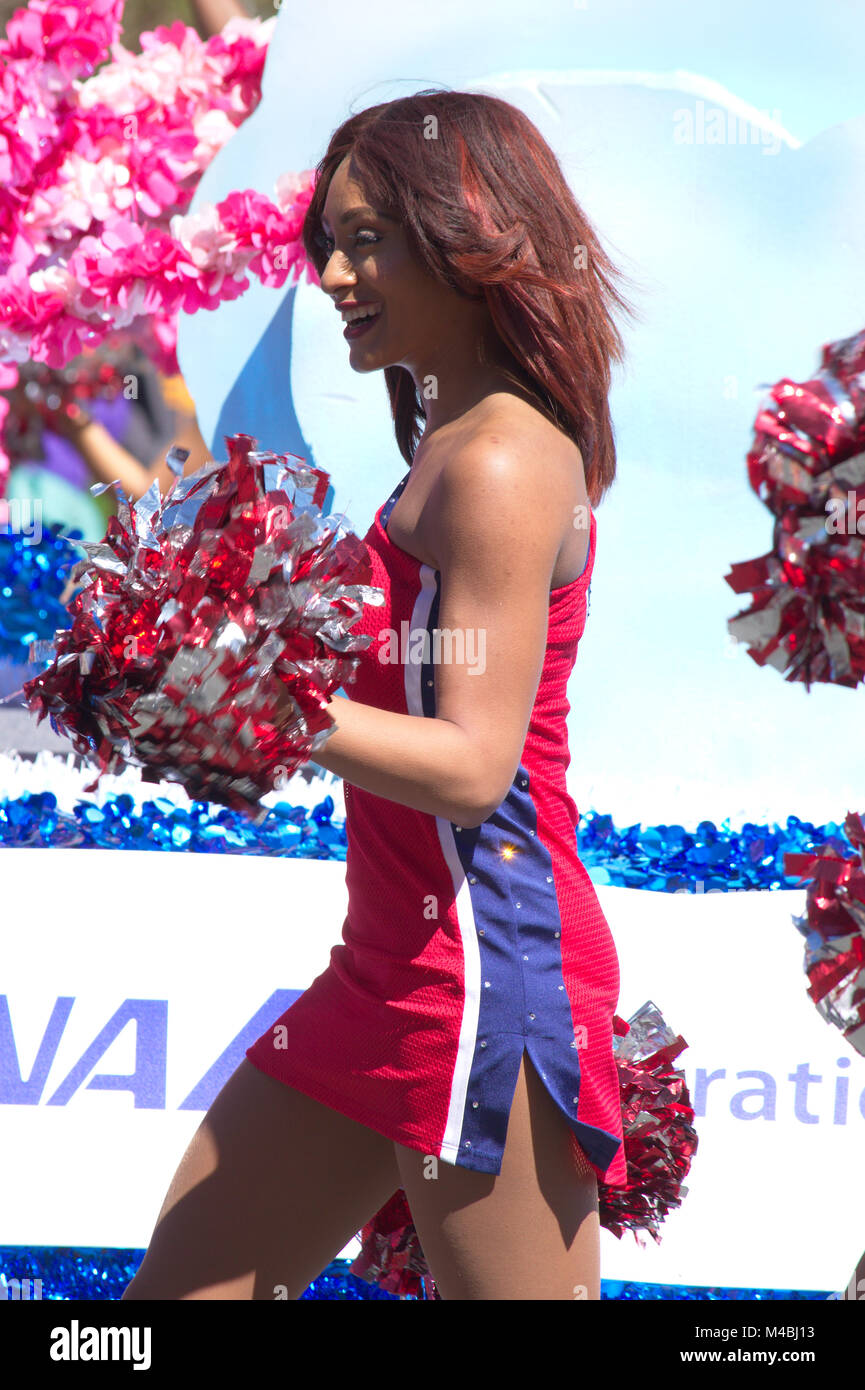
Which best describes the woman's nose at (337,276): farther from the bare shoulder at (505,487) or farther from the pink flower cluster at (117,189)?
the pink flower cluster at (117,189)

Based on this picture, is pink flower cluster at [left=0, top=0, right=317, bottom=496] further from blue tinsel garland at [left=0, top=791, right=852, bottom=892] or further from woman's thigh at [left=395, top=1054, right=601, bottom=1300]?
woman's thigh at [left=395, top=1054, right=601, bottom=1300]

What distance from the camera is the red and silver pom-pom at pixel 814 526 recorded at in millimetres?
1099

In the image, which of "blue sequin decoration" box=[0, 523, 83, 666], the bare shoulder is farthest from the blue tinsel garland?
the bare shoulder

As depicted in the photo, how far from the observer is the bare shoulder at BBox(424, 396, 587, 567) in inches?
43.2

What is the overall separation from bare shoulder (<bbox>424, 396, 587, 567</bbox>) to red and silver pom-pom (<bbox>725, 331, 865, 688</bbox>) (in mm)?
177

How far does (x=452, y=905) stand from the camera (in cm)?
A: 120

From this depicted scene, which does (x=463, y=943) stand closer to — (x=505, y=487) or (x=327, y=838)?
(x=505, y=487)

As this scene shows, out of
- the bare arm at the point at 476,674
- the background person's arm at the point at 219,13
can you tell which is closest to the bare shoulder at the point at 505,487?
the bare arm at the point at 476,674

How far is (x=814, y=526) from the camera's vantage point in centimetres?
112

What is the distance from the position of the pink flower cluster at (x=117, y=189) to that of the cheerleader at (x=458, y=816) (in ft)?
5.75

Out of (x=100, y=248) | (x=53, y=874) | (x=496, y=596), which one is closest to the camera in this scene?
(x=496, y=596)

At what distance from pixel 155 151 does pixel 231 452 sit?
2.23 metres

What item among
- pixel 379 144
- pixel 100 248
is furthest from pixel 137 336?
pixel 379 144

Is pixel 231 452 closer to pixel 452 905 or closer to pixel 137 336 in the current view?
pixel 452 905
